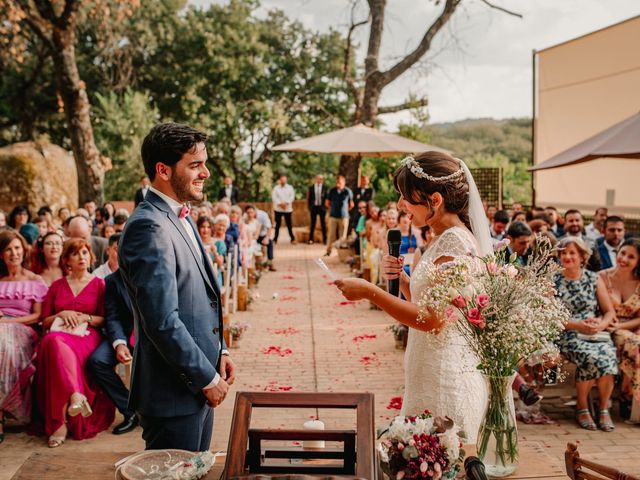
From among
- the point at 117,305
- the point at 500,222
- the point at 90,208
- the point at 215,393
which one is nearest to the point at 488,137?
the point at 90,208

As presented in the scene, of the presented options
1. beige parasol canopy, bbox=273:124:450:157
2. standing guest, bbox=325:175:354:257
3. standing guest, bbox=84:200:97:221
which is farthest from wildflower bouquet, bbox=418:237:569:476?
standing guest, bbox=325:175:354:257

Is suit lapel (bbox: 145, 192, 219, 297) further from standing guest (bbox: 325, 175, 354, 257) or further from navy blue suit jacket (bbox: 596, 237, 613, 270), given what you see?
standing guest (bbox: 325, 175, 354, 257)

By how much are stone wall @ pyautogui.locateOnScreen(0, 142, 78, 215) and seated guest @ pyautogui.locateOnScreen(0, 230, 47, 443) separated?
12.3m

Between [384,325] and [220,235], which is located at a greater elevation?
[220,235]

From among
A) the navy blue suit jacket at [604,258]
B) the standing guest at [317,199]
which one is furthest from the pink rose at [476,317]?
the standing guest at [317,199]

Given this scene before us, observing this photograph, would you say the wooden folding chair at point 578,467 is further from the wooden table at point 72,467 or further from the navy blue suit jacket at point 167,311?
the navy blue suit jacket at point 167,311

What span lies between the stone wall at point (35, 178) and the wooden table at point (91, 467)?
52.5ft

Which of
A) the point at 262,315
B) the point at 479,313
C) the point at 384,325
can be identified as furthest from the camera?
the point at 262,315

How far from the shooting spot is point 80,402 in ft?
17.0

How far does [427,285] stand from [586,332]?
142 inches

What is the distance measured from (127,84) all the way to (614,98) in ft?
60.3

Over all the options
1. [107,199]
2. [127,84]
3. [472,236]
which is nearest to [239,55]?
[127,84]

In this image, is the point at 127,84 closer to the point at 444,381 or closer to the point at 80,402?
the point at 80,402

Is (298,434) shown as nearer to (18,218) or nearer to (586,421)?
(586,421)
